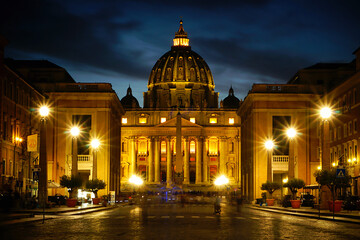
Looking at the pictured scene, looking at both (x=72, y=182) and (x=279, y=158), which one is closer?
(x=72, y=182)

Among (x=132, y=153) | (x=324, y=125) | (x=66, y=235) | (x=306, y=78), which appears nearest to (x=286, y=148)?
(x=306, y=78)

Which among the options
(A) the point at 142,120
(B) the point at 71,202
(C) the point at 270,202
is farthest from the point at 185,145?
(B) the point at 71,202

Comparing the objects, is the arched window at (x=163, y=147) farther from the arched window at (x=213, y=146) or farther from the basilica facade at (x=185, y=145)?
the arched window at (x=213, y=146)

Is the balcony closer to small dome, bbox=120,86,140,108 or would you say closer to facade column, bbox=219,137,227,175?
facade column, bbox=219,137,227,175

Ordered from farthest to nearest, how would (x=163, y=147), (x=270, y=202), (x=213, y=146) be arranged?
1. (x=163, y=147)
2. (x=213, y=146)
3. (x=270, y=202)

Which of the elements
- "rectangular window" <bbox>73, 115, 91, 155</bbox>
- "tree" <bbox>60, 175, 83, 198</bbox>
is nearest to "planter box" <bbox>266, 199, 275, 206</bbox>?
"tree" <bbox>60, 175, 83, 198</bbox>

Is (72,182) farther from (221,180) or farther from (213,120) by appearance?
(213,120)

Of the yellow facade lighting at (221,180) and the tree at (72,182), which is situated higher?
the tree at (72,182)

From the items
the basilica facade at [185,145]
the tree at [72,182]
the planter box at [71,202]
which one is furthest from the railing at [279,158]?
the basilica facade at [185,145]

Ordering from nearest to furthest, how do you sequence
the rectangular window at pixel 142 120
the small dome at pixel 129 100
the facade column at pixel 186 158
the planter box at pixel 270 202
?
the planter box at pixel 270 202 → the facade column at pixel 186 158 → the rectangular window at pixel 142 120 → the small dome at pixel 129 100

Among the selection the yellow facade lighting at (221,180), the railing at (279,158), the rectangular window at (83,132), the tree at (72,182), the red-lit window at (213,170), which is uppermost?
the rectangular window at (83,132)

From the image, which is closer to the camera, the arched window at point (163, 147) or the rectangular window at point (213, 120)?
the arched window at point (163, 147)

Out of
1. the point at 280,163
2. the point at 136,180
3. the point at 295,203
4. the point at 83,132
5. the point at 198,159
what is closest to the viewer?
the point at 295,203

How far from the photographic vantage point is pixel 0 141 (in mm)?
57625
